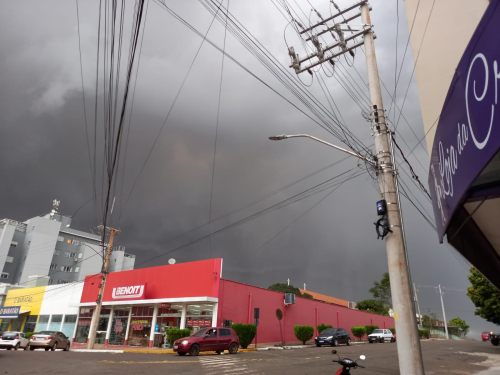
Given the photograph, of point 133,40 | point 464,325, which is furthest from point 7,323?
point 464,325

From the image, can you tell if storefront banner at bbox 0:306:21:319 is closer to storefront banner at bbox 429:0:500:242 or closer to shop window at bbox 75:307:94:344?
shop window at bbox 75:307:94:344

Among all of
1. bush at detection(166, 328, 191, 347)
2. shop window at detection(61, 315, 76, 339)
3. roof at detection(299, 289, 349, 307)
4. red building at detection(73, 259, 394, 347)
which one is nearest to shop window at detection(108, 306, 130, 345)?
red building at detection(73, 259, 394, 347)

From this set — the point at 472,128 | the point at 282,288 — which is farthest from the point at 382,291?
the point at 472,128

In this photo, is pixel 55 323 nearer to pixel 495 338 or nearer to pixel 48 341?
pixel 48 341

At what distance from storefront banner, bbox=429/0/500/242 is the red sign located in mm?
22522

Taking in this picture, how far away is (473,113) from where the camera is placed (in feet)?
→ 9.11

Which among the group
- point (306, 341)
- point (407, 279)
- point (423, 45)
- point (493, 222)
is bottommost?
point (306, 341)

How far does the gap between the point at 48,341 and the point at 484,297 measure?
→ 30.9m

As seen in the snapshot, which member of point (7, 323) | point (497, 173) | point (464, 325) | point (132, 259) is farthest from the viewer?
point (464, 325)

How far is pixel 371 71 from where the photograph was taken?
1091 cm

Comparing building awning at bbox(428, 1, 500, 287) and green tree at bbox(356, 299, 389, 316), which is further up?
green tree at bbox(356, 299, 389, 316)

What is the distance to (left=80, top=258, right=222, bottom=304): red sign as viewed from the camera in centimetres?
2498

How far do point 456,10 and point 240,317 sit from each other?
2304cm

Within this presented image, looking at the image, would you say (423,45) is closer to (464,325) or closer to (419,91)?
(419,91)
